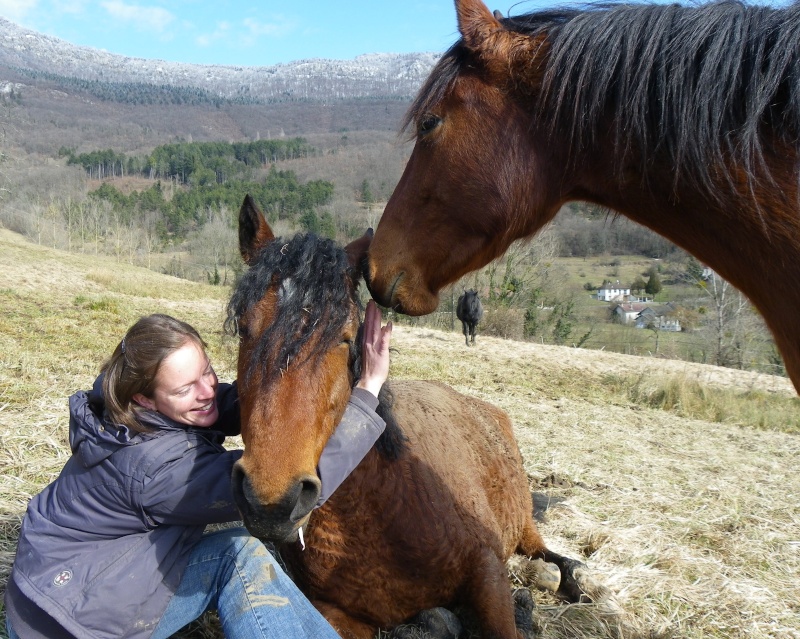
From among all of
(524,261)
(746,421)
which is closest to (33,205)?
(524,261)

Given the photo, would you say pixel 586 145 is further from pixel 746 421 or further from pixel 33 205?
pixel 33 205

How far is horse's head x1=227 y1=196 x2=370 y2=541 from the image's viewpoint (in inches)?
71.3

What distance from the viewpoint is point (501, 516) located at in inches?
147

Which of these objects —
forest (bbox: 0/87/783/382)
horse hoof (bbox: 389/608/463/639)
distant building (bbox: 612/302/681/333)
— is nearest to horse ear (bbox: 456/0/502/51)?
A: forest (bbox: 0/87/783/382)

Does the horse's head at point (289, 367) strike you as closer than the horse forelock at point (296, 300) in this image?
Yes

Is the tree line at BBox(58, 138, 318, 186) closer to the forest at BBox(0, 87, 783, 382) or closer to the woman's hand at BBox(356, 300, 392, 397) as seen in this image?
the forest at BBox(0, 87, 783, 382)

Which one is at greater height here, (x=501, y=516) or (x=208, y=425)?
(x=208, y=425)

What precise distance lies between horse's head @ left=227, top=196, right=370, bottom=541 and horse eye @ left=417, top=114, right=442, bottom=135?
0.58 meters

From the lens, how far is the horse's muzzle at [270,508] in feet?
5.84

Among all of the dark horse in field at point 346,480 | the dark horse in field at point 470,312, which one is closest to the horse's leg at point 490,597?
the dark horse in field at point 346,480

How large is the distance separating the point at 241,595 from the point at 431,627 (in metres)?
0.99

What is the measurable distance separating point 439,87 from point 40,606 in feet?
8.12

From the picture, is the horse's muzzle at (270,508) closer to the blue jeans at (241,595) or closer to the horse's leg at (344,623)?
the blue jeans at (241,595)

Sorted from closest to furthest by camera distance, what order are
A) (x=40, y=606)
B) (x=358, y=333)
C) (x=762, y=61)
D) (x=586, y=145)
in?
(x=762, y=61), (x=586, y=145), (x=40, y=606), (x=358, y=333)
